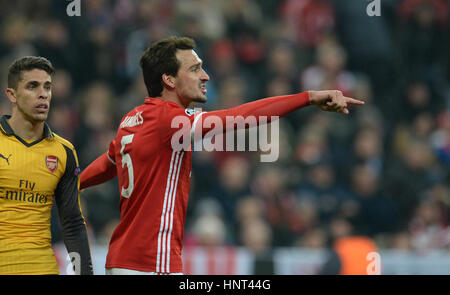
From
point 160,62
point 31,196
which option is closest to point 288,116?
point 160,62

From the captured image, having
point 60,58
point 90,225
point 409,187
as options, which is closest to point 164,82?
point 90,225

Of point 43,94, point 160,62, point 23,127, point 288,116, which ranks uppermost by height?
point 288,116

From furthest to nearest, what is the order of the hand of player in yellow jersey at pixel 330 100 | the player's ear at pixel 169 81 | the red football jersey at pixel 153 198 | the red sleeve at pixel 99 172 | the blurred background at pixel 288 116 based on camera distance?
1. the blurred background at pixel 288 116
2. the red sleeve at pixel 99 172
3. the player's ear at pixel 169 81
4. the red football jersey at pixel 153 198
5. the hand of player in yellow jersey at pixel 330 100

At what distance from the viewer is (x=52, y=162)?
454 cm

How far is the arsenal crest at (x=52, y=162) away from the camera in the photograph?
4516 millimetres

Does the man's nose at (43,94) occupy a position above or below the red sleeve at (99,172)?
above

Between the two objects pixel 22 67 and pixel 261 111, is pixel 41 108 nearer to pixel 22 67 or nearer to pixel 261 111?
pixel 22 67

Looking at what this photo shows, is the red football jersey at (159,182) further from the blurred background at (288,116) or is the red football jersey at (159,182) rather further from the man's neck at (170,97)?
the blurred background at (288,116)

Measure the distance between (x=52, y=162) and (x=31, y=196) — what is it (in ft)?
0.78

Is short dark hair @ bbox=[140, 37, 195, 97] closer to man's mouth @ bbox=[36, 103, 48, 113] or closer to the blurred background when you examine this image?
man's mouth @ bbox=[36, 103, 48, 113]

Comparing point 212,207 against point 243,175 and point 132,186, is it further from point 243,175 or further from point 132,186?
point 132,186

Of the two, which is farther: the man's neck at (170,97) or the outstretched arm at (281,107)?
the man's neck at (170,97)

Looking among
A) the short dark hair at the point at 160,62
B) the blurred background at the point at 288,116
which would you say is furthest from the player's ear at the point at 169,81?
the blurred background at the point at 288,116

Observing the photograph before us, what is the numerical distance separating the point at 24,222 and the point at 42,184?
0.24 metres
